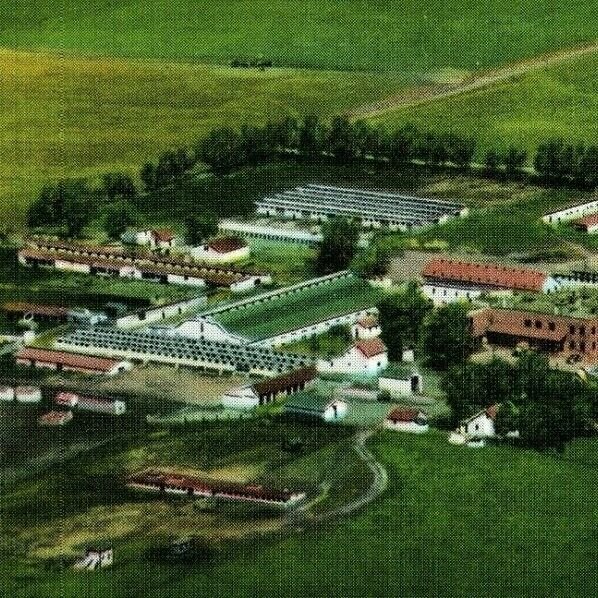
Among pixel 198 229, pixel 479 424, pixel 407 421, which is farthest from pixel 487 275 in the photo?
pixel 479 424

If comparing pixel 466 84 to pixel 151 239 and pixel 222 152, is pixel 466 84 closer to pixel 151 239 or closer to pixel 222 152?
pixel 222 152

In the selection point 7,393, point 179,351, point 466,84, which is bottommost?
point 7,393

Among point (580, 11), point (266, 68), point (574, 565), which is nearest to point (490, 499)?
point (574, 565)

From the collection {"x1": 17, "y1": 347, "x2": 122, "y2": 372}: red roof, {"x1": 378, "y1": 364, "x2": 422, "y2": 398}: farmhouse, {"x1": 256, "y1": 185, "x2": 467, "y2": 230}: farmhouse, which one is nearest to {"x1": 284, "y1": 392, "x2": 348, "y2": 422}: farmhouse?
{"x1": 378, "y1": 364, "x2": 422, "y2": 398}: farmhouse

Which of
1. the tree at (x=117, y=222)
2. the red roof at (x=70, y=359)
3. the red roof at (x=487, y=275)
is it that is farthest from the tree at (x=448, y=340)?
the tree at (x=117, y=222)

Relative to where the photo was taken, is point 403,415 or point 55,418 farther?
point 55,418

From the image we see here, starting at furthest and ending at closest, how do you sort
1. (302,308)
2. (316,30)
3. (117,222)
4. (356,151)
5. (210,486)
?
(316,30) → (356,151) → (117,222) → (302,308) → (210,486)

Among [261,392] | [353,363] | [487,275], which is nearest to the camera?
[261,392]

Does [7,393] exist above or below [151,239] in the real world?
below
